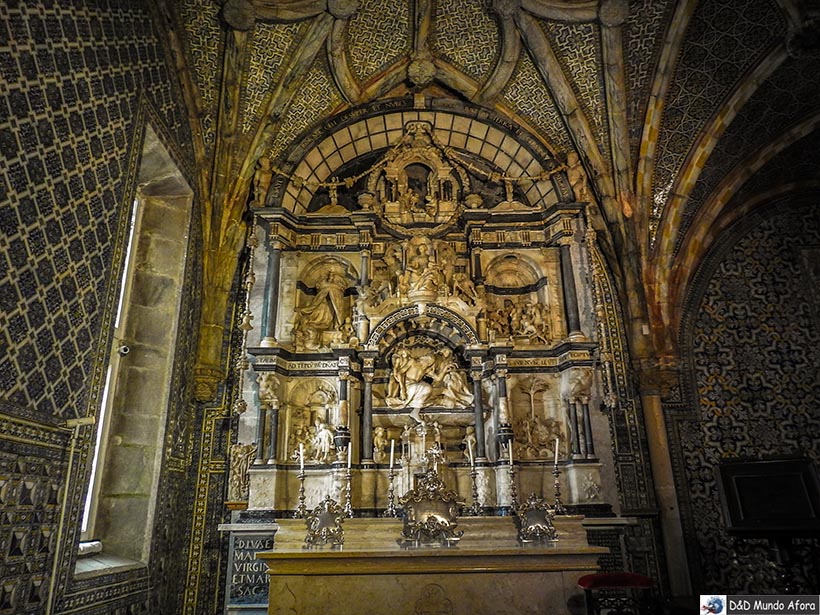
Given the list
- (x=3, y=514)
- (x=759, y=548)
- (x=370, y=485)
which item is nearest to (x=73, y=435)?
(x=3, y=514)

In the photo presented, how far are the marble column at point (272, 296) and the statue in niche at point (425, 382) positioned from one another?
6.29ft

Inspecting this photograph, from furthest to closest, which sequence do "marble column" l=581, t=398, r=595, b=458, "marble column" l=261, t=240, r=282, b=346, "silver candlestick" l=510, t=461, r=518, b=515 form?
"marble column" l=261, t=240, r=282, b=346 → "marble column" l=581, t=398, r=595, b=458 → "silver candlestick" l=510, t=461, r=518, b=515

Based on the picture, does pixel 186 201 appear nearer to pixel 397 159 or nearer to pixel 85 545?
pixel 397 159

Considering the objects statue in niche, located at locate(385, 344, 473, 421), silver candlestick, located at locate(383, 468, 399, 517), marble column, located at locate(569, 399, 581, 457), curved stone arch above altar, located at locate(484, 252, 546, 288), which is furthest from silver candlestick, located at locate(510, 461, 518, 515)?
curved stone arch above altar, located at locate(484, 252, 546, 288)

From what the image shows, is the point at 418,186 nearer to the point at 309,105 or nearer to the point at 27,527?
the point at 309,105

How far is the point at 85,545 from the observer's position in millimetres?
6430

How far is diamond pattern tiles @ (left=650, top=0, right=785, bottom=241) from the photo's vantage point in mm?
8250

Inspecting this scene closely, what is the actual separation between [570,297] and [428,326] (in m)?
2.27

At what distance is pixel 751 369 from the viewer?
32.5ft

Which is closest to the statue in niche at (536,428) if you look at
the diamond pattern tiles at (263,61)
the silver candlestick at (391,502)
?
the silver candlestick at (391,502)

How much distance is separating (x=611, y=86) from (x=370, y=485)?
7266 millimetres

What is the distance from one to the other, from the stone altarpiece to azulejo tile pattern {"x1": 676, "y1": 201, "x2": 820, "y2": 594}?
8.03 feet

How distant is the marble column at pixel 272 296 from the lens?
8555mm

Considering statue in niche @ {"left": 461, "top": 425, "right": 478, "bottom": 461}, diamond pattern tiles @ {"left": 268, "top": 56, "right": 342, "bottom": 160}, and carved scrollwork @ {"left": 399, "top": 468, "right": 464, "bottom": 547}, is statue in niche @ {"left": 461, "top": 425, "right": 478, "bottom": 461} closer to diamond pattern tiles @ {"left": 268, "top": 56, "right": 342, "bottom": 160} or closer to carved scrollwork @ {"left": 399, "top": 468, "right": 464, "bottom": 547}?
carved scrollwork @ {"left": 399, "top": 468, "right": 464, "bottom": 547}
